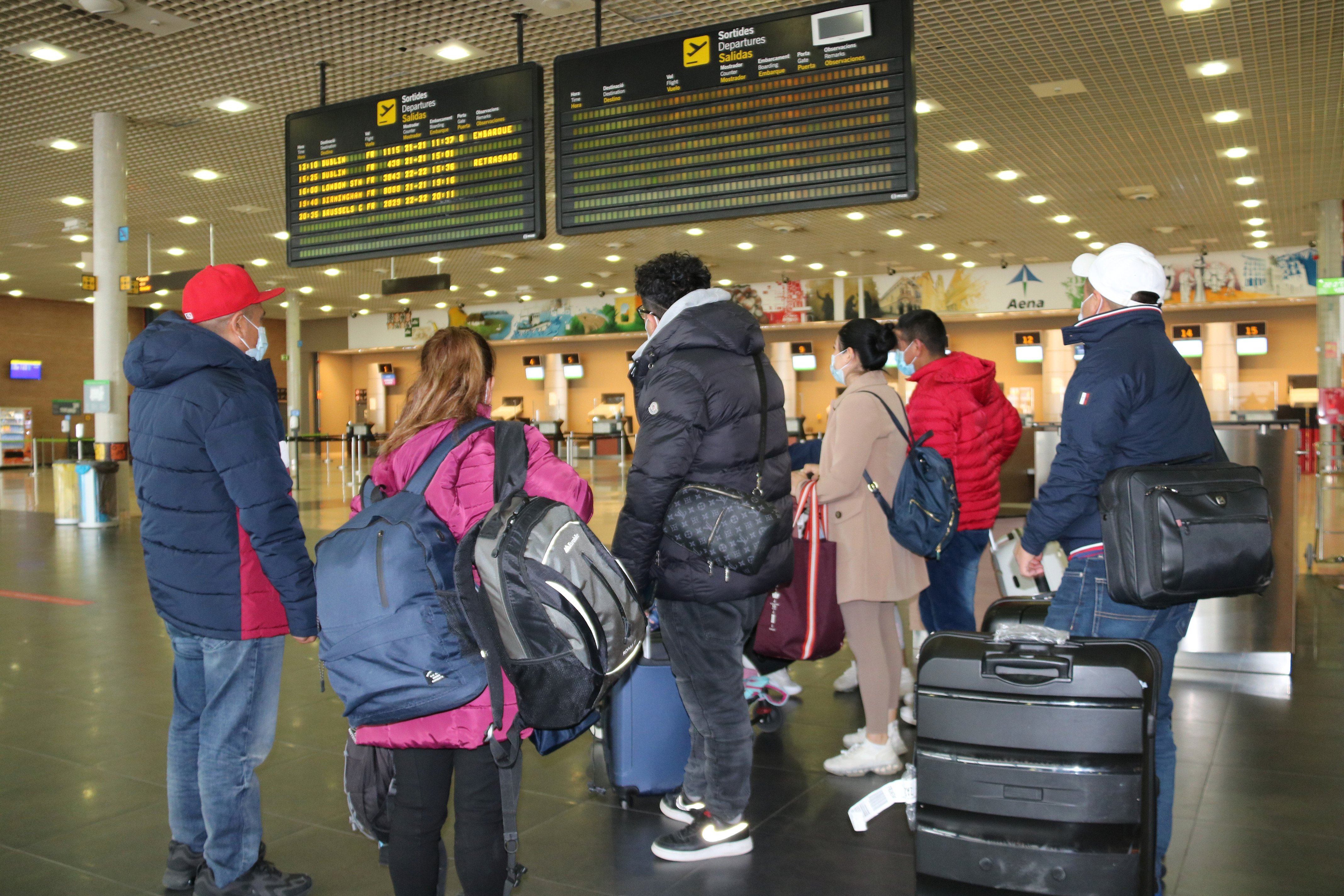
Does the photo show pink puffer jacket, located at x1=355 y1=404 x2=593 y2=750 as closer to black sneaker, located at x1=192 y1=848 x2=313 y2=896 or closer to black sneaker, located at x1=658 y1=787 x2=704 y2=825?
black sneaker, located at x1=192 y1=848 x2=313 y2=896

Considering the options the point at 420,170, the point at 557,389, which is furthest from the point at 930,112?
the point at 557,389

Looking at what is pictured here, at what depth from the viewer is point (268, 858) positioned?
264 cm

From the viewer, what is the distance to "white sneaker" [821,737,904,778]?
3178 millimetres

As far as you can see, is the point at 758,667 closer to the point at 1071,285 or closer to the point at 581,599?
the point at 581,599

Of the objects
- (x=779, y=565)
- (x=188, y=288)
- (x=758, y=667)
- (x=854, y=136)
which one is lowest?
(x=758, y=667)

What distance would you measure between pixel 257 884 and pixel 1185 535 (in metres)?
2.22

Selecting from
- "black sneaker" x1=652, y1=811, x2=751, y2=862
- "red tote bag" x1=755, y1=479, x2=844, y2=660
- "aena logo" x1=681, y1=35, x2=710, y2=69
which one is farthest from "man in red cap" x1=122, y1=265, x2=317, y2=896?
"aena logo" x1=681, y1=35, x2=710, y2=69

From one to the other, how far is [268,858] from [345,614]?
4.15ft

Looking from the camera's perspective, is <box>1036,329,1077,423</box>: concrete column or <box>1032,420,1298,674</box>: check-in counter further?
<box>1036,329,1077,423</box>: concrete column

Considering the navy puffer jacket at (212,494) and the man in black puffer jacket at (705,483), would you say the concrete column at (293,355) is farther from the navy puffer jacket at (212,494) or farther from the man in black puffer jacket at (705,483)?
the man in black puffer jacket at (705,483)

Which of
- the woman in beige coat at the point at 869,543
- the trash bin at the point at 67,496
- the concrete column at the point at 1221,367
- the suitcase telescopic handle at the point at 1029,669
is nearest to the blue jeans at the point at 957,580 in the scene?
the woman in beige coat at the point at 869,543

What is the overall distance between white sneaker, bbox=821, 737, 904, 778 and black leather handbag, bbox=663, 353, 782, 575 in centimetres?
111

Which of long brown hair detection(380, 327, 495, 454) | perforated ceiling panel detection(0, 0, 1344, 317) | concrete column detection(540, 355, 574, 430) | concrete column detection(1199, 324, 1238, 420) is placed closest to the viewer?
long brown hair detection(380, 327, 495, 454)

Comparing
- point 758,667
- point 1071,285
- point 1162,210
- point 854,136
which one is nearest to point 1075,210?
point 1162,210
